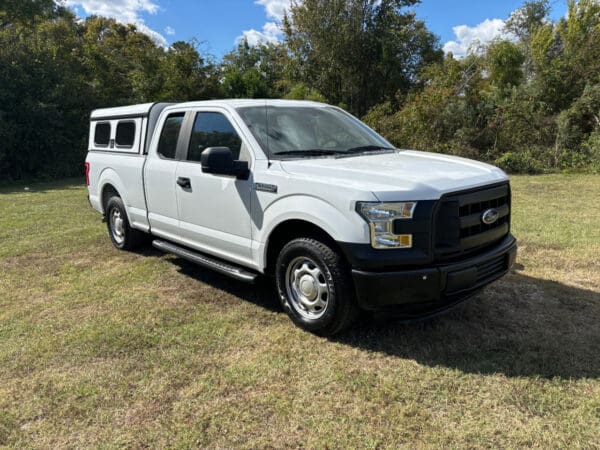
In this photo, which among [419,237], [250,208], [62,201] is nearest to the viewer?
[419,237]

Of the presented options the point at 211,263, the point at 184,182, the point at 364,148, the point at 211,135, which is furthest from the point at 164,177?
the point at 364,148

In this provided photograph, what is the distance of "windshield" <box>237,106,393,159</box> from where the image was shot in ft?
13.2

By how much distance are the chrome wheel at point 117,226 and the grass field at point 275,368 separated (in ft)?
3.38

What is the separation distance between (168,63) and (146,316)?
17026 millimetres

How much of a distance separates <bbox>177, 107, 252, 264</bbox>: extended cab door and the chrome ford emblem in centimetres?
191

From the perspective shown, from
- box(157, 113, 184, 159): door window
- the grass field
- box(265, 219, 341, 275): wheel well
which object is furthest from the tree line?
box(265, 219, 341, 275): wheel well

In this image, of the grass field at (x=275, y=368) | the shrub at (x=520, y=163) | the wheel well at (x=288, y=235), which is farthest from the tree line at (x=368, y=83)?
the wheel well at (x=288, y=235)

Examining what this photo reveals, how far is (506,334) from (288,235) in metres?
1.94

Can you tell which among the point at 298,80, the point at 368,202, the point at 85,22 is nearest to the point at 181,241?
the point at 368,202

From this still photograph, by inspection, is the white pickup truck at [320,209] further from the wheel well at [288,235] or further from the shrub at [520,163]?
the shrub at [520,163]

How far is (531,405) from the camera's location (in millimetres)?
2746

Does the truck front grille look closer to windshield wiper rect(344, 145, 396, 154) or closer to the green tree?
windshield wiper rect(344, 145, 396, 154)

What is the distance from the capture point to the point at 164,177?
16.0 feet

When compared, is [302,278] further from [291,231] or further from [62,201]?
[62,201]
